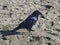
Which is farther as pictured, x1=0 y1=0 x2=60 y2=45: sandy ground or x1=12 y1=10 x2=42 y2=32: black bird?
x1=12 y1=10 x2=42 y2=32: black bird

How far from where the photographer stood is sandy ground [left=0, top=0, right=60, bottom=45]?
4180 millimetres

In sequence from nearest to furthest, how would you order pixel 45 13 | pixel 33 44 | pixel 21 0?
pixel 33 44 < pixel 45 13 < pixel 21 0

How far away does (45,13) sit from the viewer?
5391 millimetres

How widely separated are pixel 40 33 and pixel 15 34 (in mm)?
413

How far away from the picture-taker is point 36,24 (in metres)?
4.79

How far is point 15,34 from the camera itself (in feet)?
14.3

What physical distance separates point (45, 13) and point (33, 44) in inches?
56.1

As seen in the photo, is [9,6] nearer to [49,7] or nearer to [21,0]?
[21,0]

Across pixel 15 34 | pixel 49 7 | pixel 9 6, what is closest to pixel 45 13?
pixel 49 7

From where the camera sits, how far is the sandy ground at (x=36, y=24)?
4180 millimetres

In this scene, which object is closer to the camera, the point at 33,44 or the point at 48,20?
the point at 33,44

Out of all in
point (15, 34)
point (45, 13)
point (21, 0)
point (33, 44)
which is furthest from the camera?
point (21, 0)

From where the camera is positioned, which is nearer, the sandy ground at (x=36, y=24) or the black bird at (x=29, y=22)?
the sandy ground at (x=36, y=24)

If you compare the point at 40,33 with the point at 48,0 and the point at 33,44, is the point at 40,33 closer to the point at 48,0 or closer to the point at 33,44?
the point at 33,44
